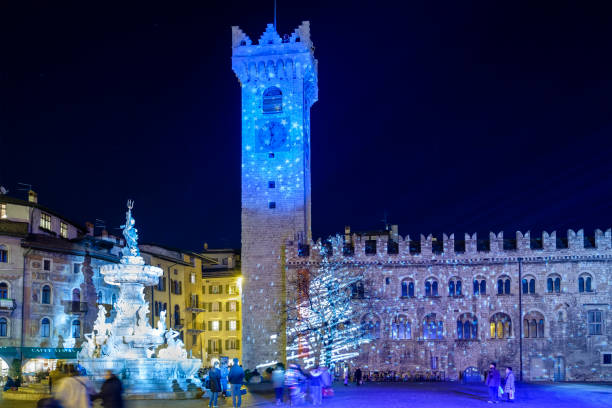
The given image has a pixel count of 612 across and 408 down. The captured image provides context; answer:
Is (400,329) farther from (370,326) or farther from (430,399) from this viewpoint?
(430,399)

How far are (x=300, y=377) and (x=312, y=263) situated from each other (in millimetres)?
24628

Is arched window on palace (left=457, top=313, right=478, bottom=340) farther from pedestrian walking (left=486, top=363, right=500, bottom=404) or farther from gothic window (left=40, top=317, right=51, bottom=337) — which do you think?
gothic window (left=40, top=317, right=51, bottom=337)

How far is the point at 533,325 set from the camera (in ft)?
164

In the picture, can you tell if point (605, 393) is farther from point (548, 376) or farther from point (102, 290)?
point (102, 290)

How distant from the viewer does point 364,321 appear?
169 ft

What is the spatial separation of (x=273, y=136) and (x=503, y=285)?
20.2 m

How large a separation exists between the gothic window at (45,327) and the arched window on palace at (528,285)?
3223 cm

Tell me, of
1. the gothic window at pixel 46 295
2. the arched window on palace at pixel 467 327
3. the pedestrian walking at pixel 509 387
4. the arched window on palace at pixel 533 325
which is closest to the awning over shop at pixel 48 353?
the gothic window at pixel 46 295

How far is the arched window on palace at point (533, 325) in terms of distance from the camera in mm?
49688

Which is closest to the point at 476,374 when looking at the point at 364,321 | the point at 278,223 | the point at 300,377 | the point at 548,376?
the point at 548,376

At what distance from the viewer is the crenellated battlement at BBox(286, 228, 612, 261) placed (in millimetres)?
49750

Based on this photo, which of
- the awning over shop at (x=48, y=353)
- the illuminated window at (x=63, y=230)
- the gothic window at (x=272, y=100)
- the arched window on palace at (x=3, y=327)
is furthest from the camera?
the illuminated window at (x=63, y=230)

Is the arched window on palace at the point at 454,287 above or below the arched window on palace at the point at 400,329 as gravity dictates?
above

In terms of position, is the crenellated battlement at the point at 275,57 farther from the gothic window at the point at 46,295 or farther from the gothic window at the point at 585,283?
the gothic window at the point at 585,283
